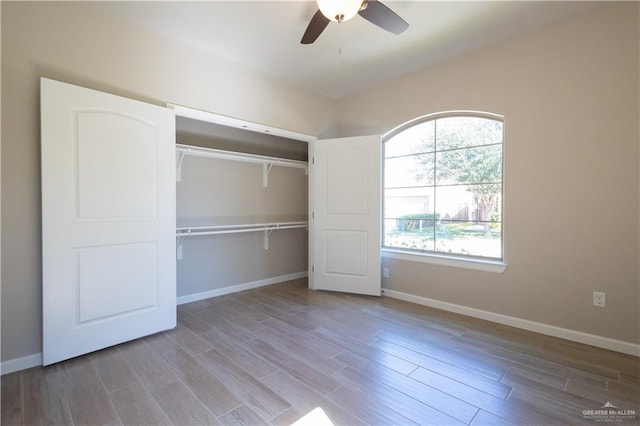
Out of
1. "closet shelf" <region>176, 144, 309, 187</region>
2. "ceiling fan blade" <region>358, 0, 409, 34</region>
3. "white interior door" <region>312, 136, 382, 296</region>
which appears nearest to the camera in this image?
"ceiling fan blade" <region>358, 0, 409, 34</region>

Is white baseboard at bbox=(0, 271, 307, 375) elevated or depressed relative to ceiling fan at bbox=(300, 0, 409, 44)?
depressed

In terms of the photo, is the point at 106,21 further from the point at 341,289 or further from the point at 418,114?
the point at 341,289

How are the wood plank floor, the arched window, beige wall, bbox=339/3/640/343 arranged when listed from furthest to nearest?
1. the arched window
2. beige wall, bbox=339/3/640/343
3. the wood plank floor

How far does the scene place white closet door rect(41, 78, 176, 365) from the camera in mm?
2160

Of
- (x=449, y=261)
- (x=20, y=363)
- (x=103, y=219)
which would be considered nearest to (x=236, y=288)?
(x=103, y=219)

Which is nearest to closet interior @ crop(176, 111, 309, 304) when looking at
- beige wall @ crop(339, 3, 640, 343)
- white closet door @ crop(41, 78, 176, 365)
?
white closet door @ crop(41, 78, 176, 365)

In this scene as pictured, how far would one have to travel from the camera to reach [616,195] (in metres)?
2.36

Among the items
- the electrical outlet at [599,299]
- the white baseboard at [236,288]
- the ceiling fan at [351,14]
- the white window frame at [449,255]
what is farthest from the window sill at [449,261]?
the ceiling fan at [351,14]

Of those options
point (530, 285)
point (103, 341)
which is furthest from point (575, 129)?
point (103, 341)

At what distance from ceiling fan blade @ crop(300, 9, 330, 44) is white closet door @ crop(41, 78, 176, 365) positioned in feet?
4.67

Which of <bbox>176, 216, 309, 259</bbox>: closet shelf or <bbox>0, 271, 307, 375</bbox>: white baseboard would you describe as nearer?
<bbox>0, 271, 307, 375</bbox>: white baseboard

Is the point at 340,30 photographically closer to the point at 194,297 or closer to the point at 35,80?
the point at 35,80

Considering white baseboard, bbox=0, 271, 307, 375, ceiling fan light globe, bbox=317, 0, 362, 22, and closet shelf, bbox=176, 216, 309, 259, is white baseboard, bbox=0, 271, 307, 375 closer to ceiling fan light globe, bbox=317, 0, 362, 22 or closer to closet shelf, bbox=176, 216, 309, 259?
closet shelf, bbox=176, 216, 309, 259

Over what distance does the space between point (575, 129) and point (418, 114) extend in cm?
146
